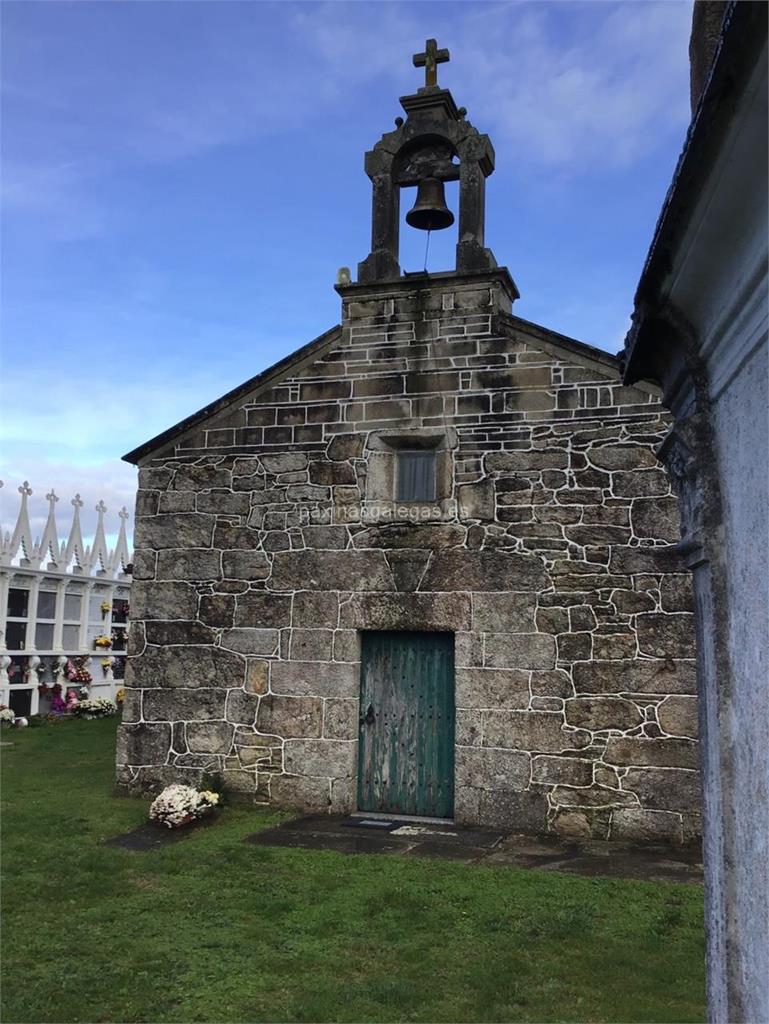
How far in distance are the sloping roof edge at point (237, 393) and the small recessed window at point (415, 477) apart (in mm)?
1465

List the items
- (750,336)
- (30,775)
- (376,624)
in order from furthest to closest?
(30,775), (376,624), (750,336)

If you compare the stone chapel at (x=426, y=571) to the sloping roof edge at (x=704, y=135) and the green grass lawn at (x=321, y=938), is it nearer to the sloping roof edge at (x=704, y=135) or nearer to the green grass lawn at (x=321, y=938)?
the green grass lawn at (x=321, y=938)

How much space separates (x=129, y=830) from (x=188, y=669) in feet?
5.62

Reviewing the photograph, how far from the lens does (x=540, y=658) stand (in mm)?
7574

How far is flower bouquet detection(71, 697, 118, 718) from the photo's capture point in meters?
14.4

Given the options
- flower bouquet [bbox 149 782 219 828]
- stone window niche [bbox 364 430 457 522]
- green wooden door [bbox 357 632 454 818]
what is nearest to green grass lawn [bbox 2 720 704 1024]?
flower bouquet [bbox 149 782 219 828]

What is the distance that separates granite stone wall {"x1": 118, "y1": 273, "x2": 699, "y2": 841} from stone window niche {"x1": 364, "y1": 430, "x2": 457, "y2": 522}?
0.10 feet

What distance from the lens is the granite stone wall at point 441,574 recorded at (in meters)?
7.35

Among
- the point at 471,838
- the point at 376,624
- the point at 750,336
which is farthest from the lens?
the point at 376,624

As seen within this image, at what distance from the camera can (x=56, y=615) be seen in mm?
14539

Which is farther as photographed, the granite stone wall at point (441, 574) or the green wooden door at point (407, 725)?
the green wooden door at point (407, 725)

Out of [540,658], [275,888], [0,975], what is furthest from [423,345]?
[0,975]

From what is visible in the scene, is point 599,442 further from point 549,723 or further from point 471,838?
point 471,838

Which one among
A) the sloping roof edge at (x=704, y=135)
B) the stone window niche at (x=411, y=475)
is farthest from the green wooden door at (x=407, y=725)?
the sloping roof edge at (x=704, y=135)
